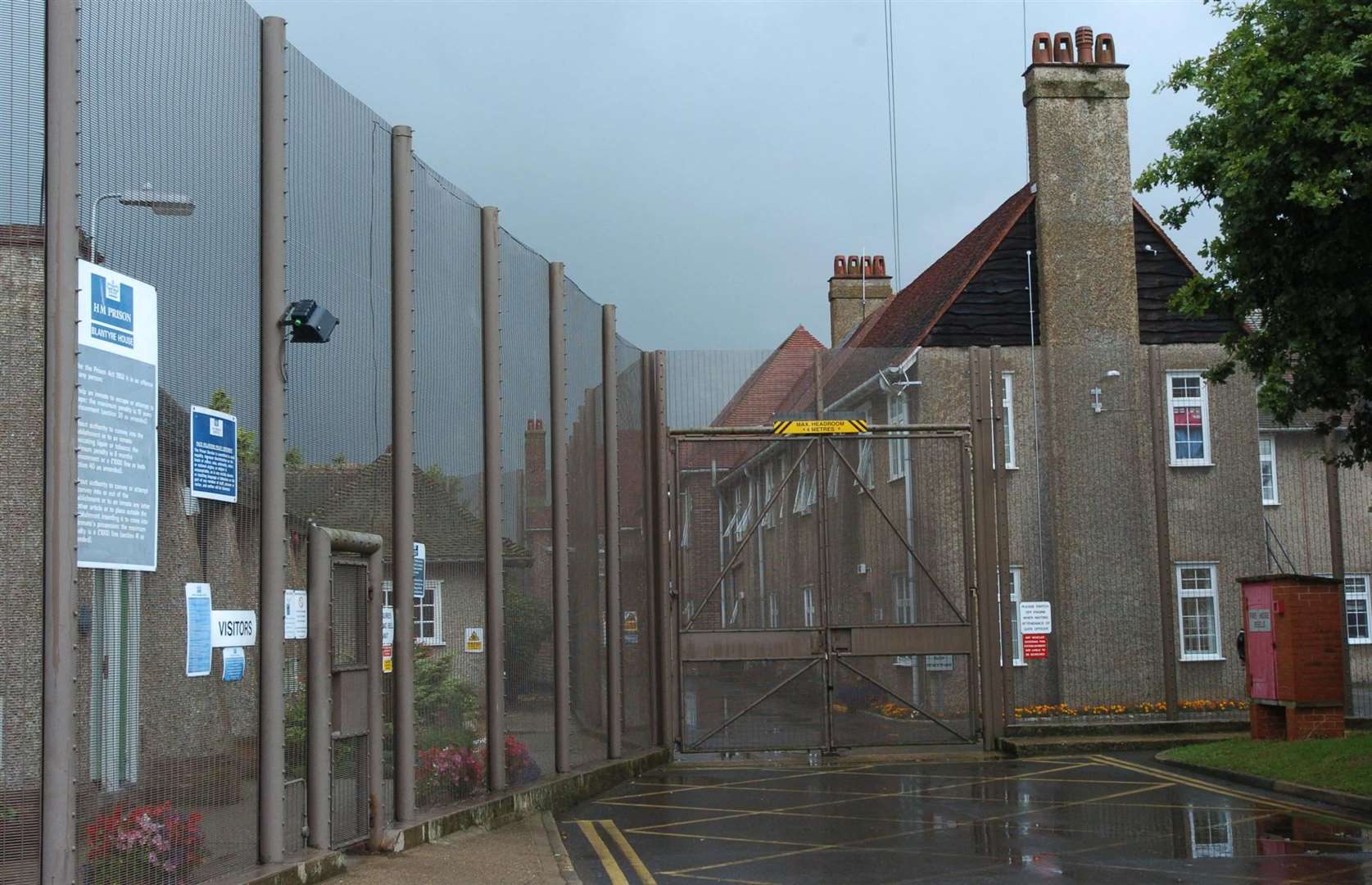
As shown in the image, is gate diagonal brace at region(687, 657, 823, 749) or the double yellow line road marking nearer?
the double yellow line road marking

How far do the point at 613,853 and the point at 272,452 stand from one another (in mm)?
4553

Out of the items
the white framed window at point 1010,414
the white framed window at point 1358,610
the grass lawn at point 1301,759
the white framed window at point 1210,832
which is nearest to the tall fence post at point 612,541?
the white framed window at point 1210,832

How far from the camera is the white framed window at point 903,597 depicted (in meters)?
19.8

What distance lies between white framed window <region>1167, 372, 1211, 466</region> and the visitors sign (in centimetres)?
1670

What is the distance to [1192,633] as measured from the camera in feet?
68.5

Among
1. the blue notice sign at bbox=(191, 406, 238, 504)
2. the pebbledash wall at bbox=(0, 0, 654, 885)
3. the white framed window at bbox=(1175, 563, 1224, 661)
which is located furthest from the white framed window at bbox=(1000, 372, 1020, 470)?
the blue notice sign at bbox=(191, 406, 238, 504)

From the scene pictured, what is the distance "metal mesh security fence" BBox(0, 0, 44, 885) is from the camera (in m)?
6.51

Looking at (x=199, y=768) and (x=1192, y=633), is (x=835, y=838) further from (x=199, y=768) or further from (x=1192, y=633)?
(x=1192, y=633)

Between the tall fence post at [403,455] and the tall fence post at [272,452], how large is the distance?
2.04 metres

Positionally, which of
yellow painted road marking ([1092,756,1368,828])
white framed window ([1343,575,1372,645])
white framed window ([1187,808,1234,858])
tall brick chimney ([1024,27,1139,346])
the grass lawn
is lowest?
yellow painted road marking ([1092,756,1368,828])

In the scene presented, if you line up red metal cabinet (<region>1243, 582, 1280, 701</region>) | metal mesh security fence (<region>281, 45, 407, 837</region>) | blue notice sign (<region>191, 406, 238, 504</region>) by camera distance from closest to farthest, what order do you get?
1. blue notice sign (<region>191, 406, 238, 504</region>)
2. metal mesh security fence (<region>281, 45, 407, 837</region>)
3. red metal cabinet (<region>1243, 582, 1280, 701</region>)

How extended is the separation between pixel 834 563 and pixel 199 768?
12.5 meters

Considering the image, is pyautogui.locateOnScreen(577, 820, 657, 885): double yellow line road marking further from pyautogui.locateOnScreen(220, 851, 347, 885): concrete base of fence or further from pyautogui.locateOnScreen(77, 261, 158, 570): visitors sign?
pyautogui.locateOnScreen(77, 261, 158, 570): visitors sign

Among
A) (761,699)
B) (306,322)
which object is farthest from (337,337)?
(761,699)
